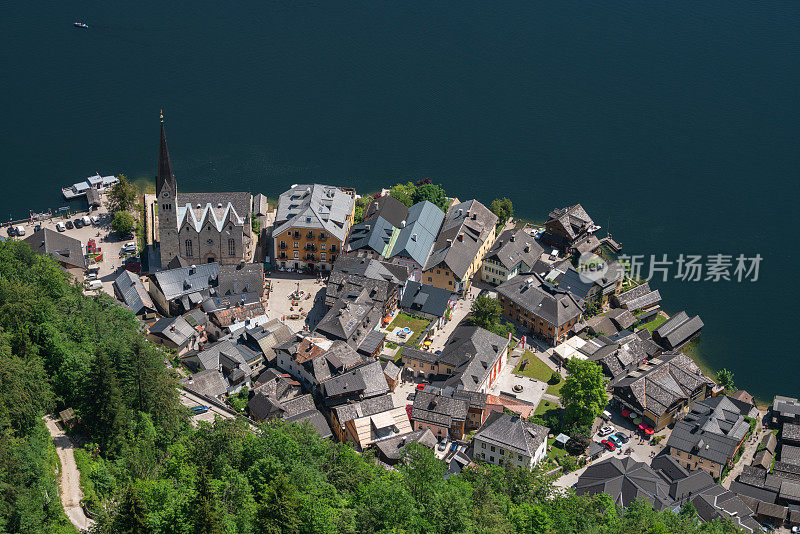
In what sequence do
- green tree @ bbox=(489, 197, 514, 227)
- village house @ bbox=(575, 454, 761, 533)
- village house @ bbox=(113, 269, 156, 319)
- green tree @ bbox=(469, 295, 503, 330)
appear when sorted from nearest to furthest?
1. village house @ bbox=(575, 454, 761, 533)
2. green tree @ bbox=(469, 295, 503, 330)
3. village house @ bbox=(113, 269, 156, 319)
4. green tree @ bbox=(489, 197, 514, 227)

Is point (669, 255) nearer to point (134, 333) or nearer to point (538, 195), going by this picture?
point (538, 195)

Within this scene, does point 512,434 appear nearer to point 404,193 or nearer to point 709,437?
point 709,437

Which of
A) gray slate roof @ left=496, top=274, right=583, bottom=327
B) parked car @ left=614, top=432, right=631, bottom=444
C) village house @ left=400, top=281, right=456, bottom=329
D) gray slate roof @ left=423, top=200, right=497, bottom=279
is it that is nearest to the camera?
parked car @ left=614, top=432, right=631, bottom=444

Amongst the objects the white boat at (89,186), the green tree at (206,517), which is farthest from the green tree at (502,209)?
the green tree at (206,517)

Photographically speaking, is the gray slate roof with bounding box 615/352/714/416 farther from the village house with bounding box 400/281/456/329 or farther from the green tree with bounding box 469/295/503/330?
the village house with bounding box 400/281/456/329

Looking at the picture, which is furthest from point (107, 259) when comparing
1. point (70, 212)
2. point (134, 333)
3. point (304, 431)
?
point (304, 431)

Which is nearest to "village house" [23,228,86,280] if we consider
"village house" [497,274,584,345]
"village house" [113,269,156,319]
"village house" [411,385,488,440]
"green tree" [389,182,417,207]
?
"village house" [113,269,156,319]

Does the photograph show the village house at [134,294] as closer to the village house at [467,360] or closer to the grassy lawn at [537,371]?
the village house at [467,360]
